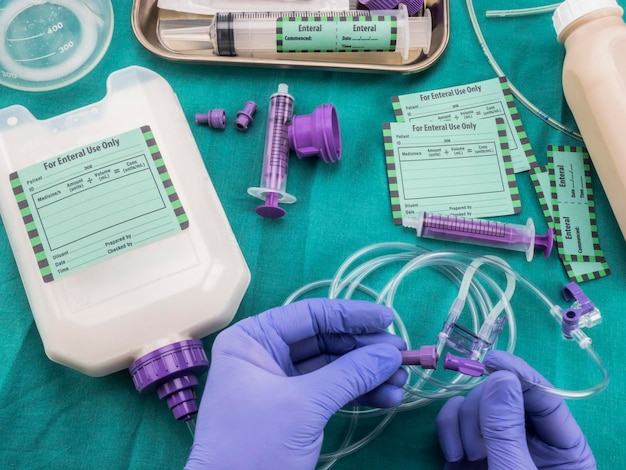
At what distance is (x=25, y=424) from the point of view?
1.03m

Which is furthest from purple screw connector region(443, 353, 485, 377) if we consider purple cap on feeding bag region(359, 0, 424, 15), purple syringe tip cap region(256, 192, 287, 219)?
purple cap on feeding bag region(359, 0, 424, 15)

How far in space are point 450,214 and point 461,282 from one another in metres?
0.14

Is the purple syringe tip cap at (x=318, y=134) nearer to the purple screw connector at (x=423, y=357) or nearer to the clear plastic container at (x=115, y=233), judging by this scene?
the clear plastic container at (x=115, y=233)

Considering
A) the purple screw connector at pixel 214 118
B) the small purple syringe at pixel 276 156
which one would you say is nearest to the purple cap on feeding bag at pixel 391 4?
the small purple syringe at pixel 276 156

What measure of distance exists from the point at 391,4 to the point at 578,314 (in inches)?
28.6

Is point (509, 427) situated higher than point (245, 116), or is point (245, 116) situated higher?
point (245, 116)

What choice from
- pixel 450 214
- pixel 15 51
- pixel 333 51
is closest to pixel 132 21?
pixel 15 51

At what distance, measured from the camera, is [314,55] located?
124cm

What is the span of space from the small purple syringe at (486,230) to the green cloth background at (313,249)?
0.10 ft

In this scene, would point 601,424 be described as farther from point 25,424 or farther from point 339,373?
point 25,424

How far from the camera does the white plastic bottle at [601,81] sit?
105 centimetres

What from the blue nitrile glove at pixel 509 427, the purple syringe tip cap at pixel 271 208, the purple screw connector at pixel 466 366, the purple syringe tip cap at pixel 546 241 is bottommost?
the blue nitrile glove at pixel 509 427

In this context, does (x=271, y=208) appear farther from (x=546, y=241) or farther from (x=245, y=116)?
(x=546, y=241)

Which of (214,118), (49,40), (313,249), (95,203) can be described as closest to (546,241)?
(313,249)
